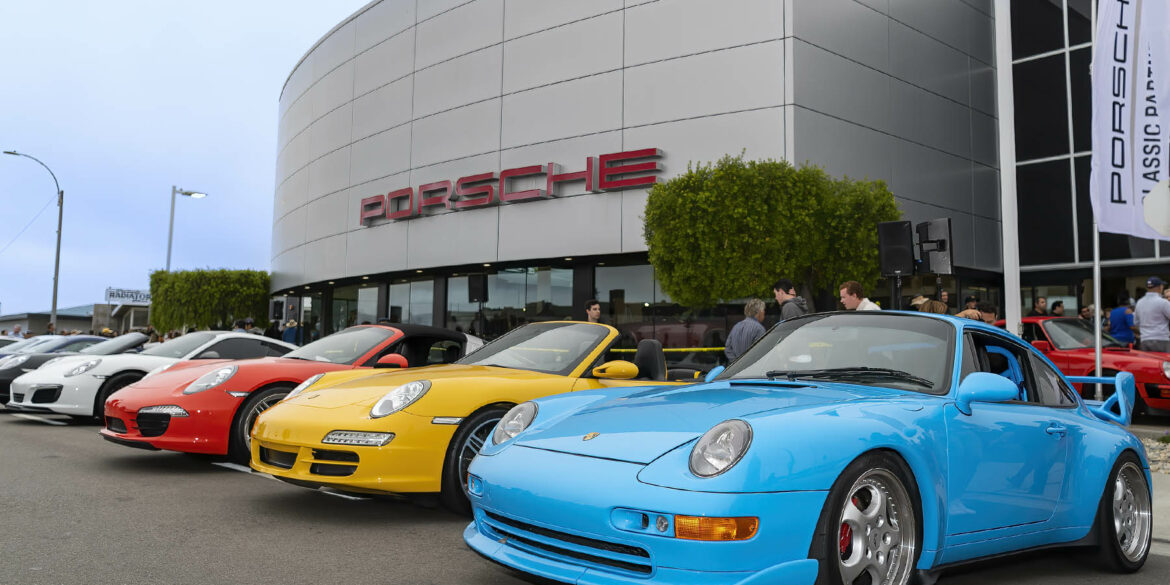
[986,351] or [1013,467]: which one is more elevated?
[986,351]

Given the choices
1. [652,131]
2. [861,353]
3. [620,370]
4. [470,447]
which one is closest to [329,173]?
[652,131]

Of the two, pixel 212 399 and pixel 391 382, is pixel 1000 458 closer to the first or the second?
pixel 391 382

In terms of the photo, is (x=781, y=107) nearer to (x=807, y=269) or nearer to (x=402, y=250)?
(x=807, y=269)

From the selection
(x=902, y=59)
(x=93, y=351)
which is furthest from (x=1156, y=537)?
(x=902, y=59)

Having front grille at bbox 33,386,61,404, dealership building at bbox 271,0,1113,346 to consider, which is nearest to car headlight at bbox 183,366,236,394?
front grille at bbox 33,386,61,404

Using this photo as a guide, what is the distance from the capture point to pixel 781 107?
18.8 meters

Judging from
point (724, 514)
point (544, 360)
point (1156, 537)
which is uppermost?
point (544, 360)

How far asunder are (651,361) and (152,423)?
4.01m

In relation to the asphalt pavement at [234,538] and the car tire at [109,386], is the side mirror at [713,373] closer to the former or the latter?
the asphalt pavement at [234,538]

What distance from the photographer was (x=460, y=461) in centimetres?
523

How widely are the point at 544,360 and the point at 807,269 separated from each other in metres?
12.8

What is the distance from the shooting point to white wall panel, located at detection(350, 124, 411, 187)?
2642 centimetres

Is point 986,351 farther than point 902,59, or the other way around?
point 902,59

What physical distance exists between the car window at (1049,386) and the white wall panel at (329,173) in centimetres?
2670
